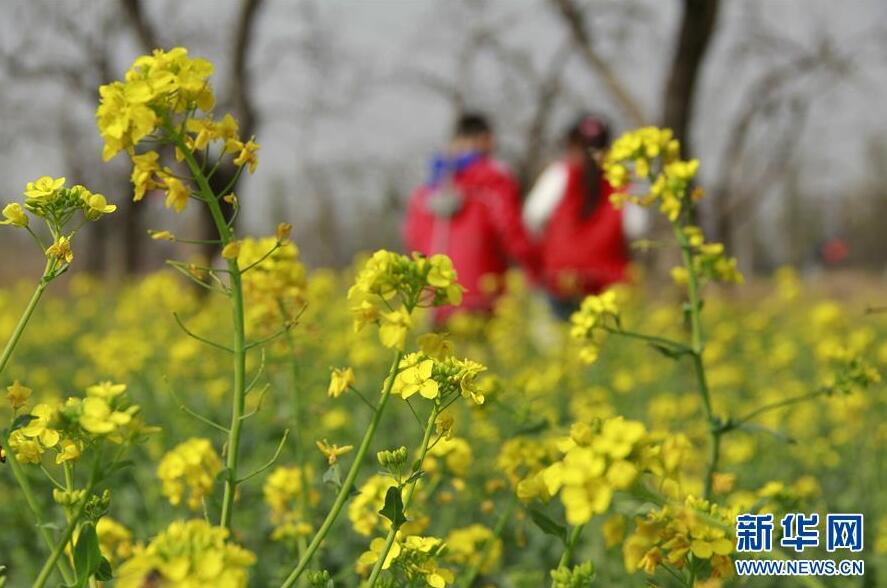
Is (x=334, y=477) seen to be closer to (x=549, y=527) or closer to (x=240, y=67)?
(x=549, y=527)

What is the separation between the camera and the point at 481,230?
5.36m

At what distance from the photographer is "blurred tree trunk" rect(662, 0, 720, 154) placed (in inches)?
276

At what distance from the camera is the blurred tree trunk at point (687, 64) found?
23.0ft

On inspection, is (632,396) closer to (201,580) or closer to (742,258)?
(201,580)

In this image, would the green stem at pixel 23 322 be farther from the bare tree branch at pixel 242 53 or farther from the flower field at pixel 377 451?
the bare tree branch at pixel 242 53

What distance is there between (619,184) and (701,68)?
5.97 metres

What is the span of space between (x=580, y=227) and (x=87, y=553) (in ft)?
14.5

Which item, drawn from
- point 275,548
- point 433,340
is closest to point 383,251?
point 433,340

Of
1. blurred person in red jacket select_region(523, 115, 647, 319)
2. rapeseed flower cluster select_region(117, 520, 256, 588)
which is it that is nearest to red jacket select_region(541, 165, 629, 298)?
blurred person in red jacket select_region(523, 115, 647, 319)

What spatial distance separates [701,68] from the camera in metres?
7.34

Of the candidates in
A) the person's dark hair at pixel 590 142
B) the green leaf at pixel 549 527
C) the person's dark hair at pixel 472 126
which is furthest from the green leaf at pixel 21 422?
the person's dark hair at pixel 472 126

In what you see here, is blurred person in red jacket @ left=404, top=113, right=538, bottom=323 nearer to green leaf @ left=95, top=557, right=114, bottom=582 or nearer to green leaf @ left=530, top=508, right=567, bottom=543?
green leaf @ left=530, top=508, right=567, bottom=543

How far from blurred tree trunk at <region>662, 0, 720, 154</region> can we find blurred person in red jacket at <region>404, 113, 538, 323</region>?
228cm

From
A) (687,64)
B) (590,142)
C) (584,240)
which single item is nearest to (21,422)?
(590,142)
